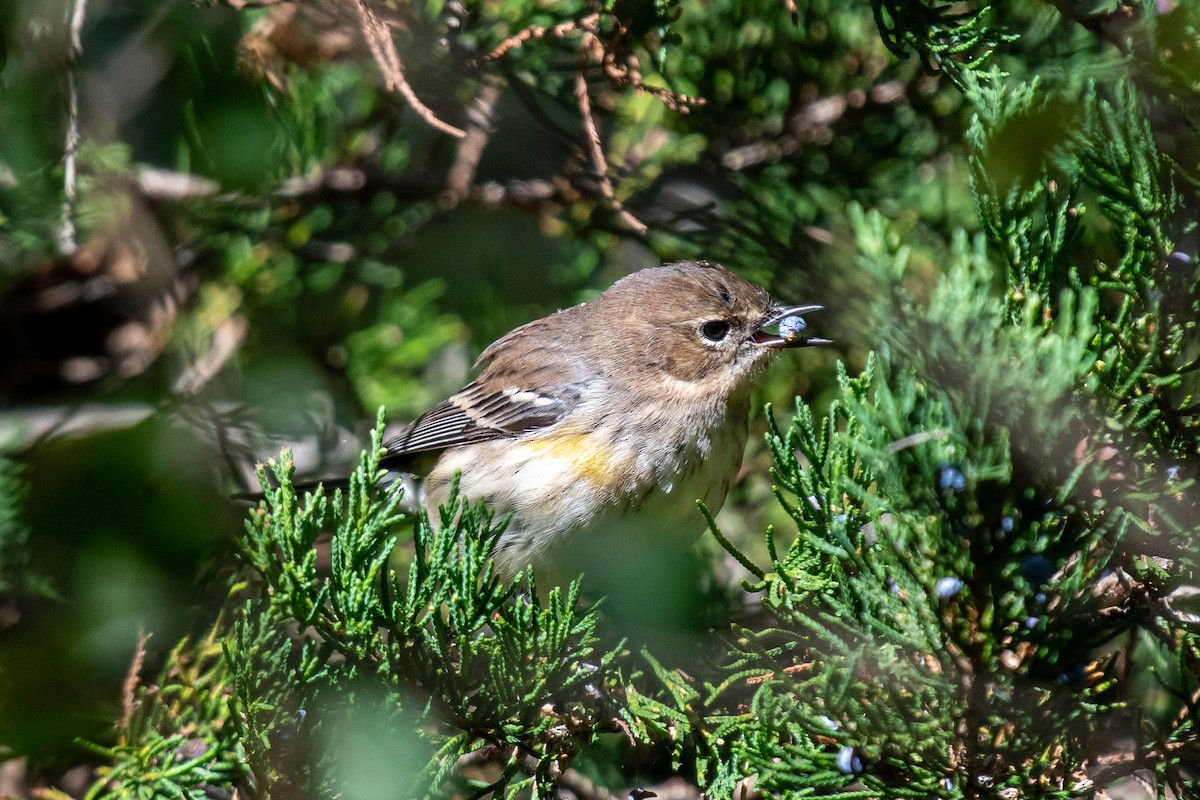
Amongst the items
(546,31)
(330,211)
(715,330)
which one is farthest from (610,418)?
(330,211)

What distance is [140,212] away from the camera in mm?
3275

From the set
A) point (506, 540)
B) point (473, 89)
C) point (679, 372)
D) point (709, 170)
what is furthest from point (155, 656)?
point (709, 170)

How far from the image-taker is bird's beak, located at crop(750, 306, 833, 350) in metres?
3.00

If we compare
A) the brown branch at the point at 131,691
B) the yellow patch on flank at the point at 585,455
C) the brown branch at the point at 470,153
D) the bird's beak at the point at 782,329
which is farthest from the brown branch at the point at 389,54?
the brown branch at the point at 131,691

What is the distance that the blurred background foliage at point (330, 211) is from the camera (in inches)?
109

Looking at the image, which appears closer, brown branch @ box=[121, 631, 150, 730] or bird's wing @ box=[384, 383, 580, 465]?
brown branch @ box=[121, 631, 150, 730]

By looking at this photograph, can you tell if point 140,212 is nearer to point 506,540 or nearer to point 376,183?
point 376,183

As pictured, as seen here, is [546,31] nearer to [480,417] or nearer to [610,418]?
[610,418]

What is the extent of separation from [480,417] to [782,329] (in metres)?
1.04

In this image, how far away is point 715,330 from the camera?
3209 mm

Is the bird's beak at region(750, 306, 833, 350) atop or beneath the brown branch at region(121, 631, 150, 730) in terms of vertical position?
atop

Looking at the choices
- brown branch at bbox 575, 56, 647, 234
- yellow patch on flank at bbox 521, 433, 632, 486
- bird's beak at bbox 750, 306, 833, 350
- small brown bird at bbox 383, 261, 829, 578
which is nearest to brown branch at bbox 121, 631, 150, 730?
small brown bird at bbox 383, 261, 829, 578

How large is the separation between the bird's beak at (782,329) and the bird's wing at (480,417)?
0.60 m

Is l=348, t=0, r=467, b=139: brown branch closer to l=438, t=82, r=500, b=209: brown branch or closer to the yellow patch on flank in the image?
l=438, t=82, r=500, b=209: brown branch
